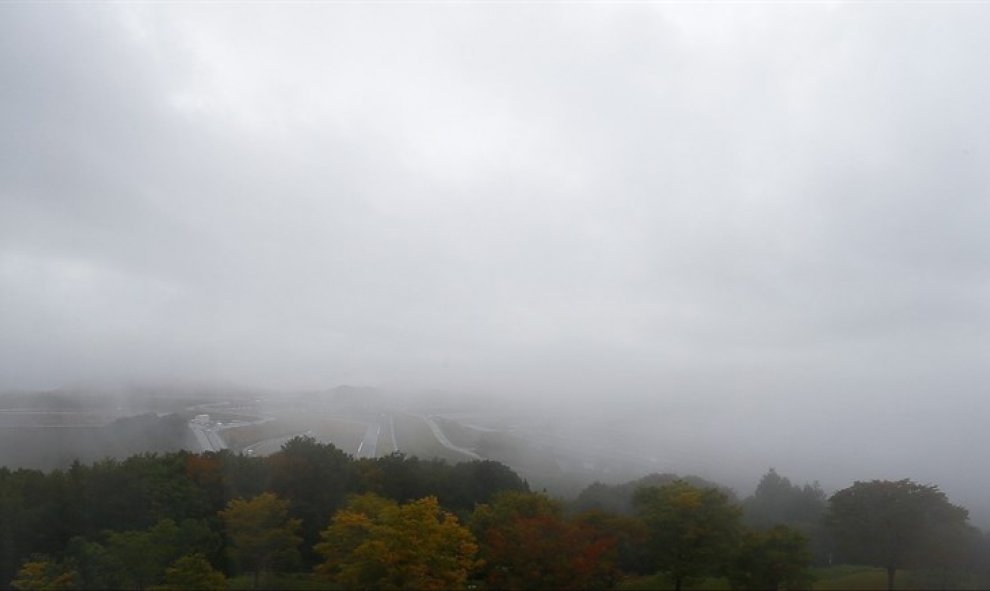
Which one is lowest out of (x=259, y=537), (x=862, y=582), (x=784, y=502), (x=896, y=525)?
(x=784, y=502)

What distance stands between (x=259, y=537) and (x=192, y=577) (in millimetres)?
5150

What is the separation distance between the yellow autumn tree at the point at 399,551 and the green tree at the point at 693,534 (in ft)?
21.3

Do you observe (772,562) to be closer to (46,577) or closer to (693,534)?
(693,534)

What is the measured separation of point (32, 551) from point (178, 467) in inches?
322

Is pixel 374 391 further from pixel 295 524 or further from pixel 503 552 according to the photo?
pixel 503 552

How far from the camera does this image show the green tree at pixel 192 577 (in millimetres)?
21094

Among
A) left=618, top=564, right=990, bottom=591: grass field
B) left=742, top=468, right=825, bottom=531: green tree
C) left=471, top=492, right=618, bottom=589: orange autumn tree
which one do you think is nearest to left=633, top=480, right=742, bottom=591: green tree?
left=618, top=564, right=990, bottom=591: grass field

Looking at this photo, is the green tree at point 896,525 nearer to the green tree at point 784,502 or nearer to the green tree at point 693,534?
the green tree at point 693,534

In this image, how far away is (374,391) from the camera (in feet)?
296

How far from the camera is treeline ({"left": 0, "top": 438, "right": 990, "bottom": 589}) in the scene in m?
21.9

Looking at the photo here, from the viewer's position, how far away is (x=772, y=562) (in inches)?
837

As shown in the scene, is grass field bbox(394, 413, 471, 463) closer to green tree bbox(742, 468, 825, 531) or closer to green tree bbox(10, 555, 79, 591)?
green tree bbox(742, 468, 825, 531)

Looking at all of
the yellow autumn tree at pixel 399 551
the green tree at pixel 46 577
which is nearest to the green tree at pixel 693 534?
the yellow autumn tree at pixel 399 551

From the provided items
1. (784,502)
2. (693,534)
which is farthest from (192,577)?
Answer: (784,502)
